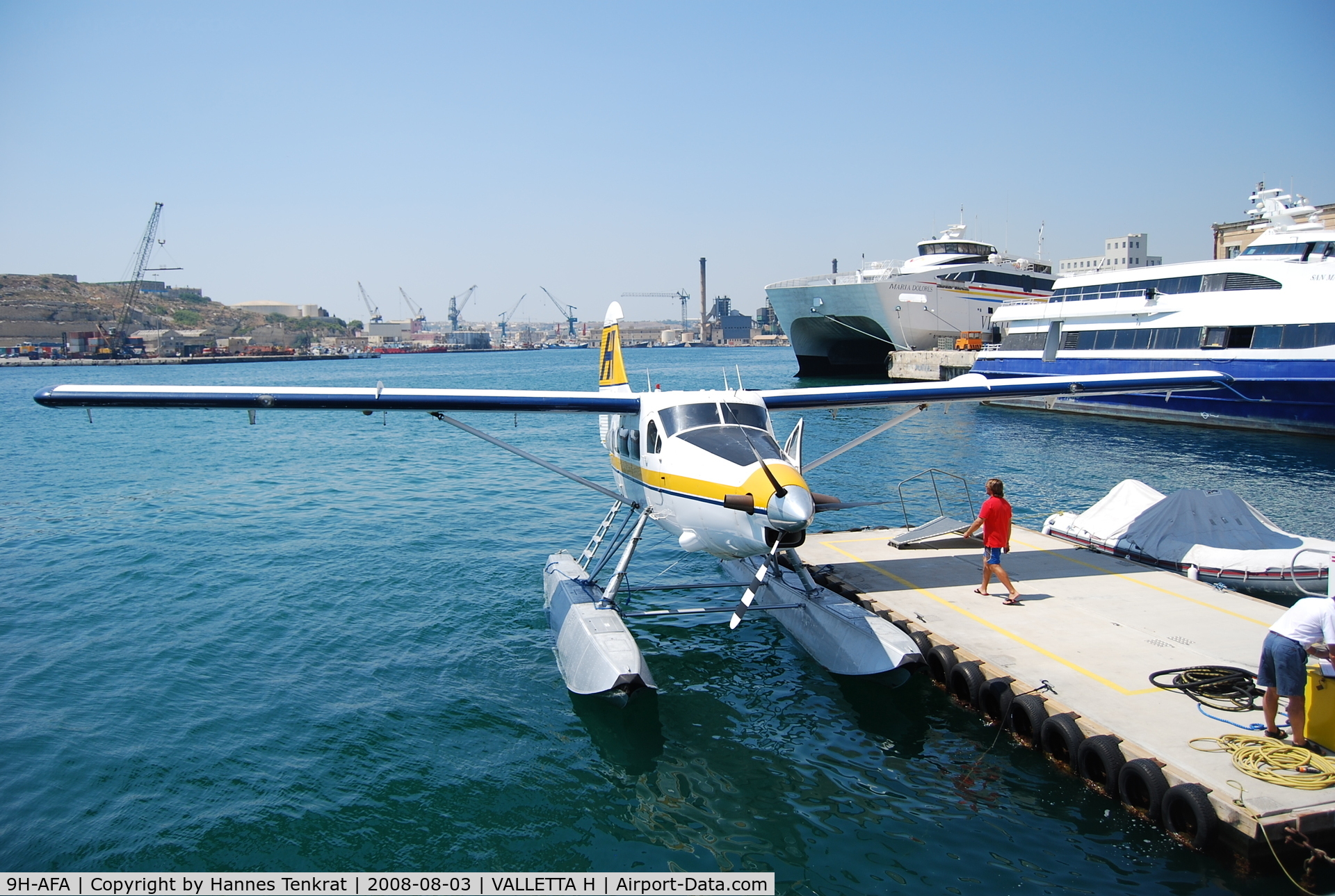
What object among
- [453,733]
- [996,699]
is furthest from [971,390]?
[453,733]

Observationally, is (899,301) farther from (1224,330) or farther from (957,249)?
(1224,330)

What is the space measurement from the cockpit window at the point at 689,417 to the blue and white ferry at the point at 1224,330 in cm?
2863

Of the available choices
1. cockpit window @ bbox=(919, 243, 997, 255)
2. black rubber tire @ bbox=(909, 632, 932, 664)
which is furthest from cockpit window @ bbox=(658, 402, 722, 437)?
cockpit window @ bbox=(919, 243, 997, 255)

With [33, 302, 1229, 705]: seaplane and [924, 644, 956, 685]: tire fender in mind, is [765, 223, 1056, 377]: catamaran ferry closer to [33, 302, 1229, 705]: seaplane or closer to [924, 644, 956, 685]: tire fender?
[33, 302, 1229, 705]: seaplane

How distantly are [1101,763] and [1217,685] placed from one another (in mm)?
1717

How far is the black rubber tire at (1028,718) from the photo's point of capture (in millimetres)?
8125

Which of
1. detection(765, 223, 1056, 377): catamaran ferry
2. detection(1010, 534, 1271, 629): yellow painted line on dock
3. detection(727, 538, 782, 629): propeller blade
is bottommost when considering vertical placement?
detection(1010, 534, 1271, 629): yellow painted line on dock

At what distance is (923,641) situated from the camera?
1014 cm

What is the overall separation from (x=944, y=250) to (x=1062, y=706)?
6387 centimetres

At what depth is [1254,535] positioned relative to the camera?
41.8ft

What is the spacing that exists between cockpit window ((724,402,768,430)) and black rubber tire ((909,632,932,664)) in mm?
3333

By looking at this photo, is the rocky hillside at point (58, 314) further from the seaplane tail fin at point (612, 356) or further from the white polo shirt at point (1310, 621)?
the white polo shirt at point (1310, 621)

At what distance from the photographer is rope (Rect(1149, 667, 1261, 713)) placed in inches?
303

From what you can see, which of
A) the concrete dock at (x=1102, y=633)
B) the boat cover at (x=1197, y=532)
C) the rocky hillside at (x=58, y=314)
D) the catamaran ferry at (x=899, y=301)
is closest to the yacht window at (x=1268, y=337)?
the boat cover at (x=1197, y=532)
